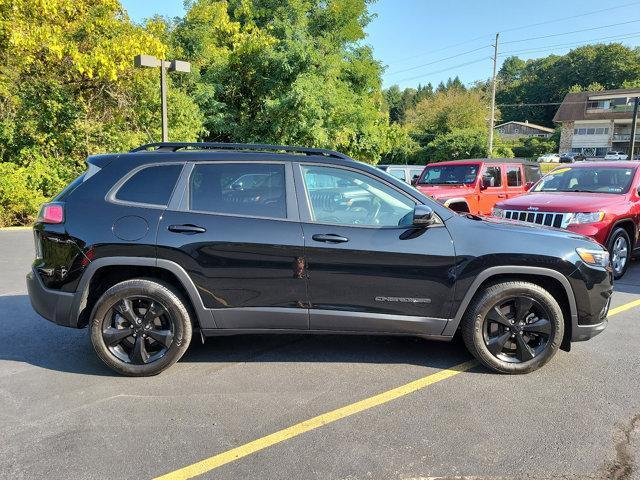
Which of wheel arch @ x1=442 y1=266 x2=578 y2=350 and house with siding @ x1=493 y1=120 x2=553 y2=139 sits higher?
house with siding @ x1=493 y1=120 x2=553 y2=139

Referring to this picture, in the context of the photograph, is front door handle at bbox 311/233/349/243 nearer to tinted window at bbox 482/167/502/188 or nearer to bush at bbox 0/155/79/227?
tinted window at bbox 482/167/502/188

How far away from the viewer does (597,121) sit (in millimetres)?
70938

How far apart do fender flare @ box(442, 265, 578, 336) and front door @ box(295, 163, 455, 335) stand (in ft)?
0.30

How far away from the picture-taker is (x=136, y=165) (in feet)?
13.0

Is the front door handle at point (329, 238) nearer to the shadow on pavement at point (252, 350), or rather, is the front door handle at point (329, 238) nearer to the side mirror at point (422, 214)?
the side mirror at point (422, 214)

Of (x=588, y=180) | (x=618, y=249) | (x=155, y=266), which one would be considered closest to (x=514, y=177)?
(x=588, y=180)

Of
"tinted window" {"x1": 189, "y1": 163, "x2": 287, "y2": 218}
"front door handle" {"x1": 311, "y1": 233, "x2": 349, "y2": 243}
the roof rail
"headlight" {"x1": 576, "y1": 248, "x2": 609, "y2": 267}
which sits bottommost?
"headlight" {"x1": 576, "y1": 248, "x2": 609, "y2": 267}

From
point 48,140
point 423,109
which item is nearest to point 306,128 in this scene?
point 48,140

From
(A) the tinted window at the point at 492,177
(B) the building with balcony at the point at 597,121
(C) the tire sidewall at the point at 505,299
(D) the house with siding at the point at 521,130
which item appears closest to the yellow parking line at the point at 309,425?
(C) the tire sidewall at the point at 505,299

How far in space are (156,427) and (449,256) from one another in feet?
7.69

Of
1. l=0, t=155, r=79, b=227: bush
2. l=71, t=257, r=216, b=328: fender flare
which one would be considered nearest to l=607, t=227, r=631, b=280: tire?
l=71, t=257, r=216, b=328: fender flare

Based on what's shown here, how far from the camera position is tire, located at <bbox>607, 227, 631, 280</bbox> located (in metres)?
7.20

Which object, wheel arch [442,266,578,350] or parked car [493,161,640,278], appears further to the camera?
parked car [493,161,640,278]

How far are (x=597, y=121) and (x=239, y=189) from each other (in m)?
79.8
